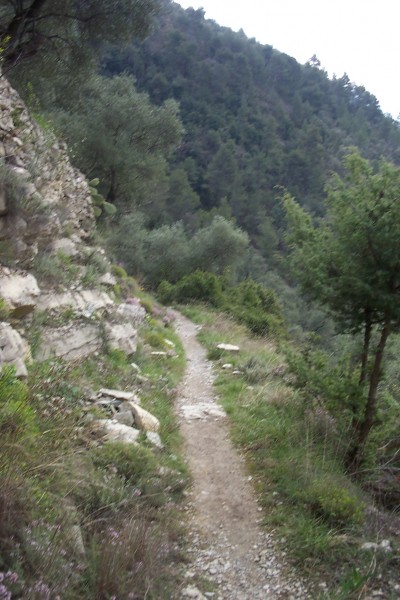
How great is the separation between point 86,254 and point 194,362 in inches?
148

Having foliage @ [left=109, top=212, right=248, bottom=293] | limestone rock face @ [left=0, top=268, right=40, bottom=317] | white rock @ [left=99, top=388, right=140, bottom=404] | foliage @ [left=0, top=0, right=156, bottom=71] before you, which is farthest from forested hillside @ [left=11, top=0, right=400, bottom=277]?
white rock @ [left=99, top=388, right=140, bottom=404]

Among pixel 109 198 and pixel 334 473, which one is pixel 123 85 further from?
pixel 334 473

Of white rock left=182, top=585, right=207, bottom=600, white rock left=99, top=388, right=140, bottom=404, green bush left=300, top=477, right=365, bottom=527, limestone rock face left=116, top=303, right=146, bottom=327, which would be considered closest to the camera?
white rock left=182, top=585, right=207, bottom=600

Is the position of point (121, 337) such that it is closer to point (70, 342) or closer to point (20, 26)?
point (70, 342)

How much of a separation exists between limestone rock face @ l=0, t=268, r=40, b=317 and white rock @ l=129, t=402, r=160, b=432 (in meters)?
1.80

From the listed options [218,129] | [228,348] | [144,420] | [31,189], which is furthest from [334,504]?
[218,129]

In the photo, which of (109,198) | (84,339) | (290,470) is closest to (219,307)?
(109,198)

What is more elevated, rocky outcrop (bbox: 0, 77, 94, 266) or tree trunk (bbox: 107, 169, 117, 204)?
rocky outcrop (bbox: 0, 77, 94, 266)

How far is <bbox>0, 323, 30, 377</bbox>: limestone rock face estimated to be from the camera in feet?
15.8

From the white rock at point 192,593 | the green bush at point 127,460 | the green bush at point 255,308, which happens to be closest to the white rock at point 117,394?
the green bush at point 127,460

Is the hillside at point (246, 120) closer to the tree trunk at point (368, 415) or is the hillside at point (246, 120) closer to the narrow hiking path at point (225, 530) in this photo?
the narrow hiking path at point (225, 530)

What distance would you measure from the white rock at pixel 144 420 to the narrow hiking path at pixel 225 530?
583 millimetres

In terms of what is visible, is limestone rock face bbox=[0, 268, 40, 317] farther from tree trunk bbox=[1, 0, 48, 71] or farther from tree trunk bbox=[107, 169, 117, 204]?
tree trunk bbox=[107, 169, 117, 204]

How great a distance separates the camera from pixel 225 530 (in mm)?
4898
